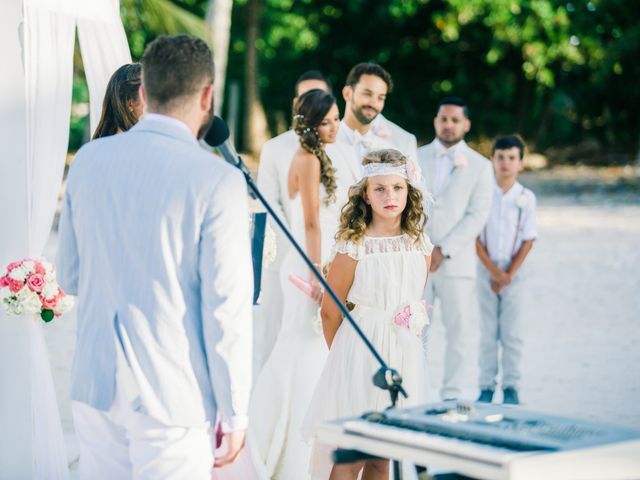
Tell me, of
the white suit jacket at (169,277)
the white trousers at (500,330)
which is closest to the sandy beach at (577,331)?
the white trousers at (500,330)

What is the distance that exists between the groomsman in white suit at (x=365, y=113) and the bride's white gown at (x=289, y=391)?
112 cm

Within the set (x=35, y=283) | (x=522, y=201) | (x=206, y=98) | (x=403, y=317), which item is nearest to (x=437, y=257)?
(x=522, y=201)

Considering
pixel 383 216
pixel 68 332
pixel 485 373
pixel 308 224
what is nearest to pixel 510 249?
pixel 485 373

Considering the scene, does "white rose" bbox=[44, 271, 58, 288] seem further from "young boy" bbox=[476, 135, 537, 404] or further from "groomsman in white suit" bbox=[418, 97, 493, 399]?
"young boy" bbox=[476, 135, 537, 404]

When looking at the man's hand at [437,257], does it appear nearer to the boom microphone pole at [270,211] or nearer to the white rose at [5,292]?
the white rose at [5,292]

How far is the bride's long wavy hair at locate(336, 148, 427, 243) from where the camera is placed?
4.73 meters

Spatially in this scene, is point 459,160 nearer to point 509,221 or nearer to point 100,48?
point 509,221

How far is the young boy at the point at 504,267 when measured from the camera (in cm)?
766

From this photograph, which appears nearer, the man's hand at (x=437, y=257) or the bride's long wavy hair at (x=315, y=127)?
the bride's long wavy hair at (x=315, y=127)

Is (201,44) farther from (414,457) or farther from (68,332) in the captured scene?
(68,332)

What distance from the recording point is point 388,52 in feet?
111

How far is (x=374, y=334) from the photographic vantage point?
4668mm

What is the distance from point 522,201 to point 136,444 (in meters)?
5.21

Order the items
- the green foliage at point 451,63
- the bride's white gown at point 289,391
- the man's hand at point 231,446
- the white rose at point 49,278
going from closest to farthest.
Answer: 1. the man's hand at point 231,446
2. the white rose at point 49,278
3. the bride's white gown at point 289,391
4. the green foliage at point 451,63
